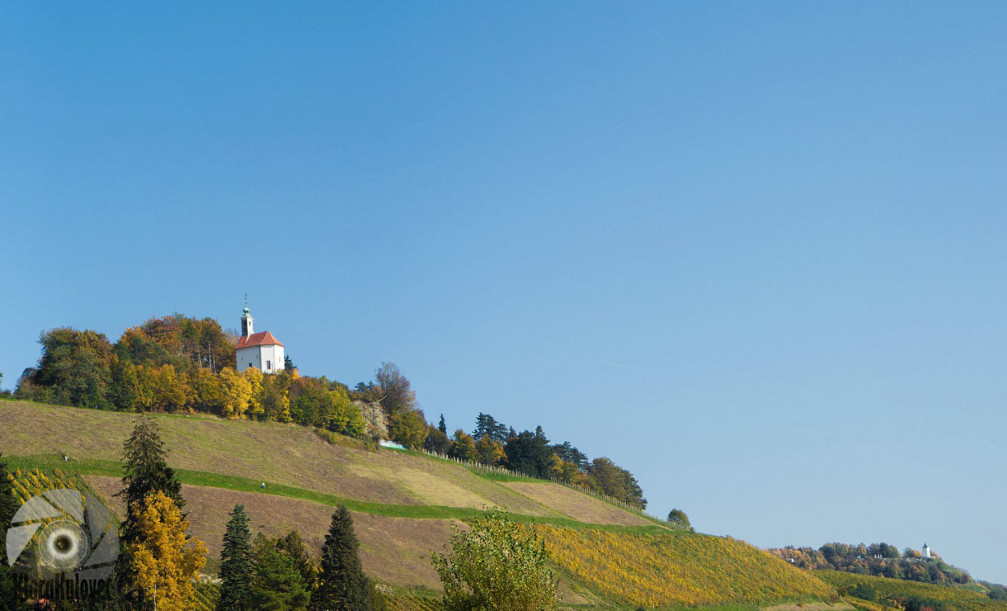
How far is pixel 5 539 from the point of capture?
42188 mm

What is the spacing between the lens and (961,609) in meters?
120

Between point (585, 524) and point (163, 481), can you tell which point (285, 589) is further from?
point (585, 524)

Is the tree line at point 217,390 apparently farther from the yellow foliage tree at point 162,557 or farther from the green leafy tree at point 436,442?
the yellow foliage tree at point 162,557

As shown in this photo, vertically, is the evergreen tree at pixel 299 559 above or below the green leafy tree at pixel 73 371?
below

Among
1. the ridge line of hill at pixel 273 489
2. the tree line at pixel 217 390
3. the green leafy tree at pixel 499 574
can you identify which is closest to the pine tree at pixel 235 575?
the green leafy tree at pixel 499 574

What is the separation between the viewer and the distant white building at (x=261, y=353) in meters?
133

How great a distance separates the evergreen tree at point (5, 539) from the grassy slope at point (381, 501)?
15.6 m

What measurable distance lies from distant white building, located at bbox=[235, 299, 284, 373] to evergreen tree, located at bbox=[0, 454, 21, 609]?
86.6m

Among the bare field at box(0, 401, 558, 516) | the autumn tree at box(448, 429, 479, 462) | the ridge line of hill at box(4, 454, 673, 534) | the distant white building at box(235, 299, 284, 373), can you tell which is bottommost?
the ridge line of hill at box(4, 454, 673, 534)

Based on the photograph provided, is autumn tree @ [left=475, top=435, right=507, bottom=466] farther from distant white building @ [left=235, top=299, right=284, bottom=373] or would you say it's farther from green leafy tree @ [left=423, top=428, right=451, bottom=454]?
distant white building @ [left=235, top=299, right=284, bottom=373]

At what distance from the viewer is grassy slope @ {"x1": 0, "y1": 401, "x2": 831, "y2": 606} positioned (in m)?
72.2

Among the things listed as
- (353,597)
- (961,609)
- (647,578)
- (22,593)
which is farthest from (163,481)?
(961,609)

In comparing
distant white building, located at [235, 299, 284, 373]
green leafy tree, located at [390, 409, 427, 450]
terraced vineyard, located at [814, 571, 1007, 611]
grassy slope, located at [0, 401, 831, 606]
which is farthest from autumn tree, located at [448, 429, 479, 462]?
terraced vineyard, located at [814, 571, 1007, 611]

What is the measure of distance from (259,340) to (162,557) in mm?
95768
